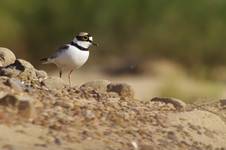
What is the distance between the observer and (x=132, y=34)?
26656 millimetres

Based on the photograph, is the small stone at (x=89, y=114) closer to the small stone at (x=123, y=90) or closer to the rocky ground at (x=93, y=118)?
the rocky ground at (x=93, y=118)

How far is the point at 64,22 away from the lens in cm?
2617

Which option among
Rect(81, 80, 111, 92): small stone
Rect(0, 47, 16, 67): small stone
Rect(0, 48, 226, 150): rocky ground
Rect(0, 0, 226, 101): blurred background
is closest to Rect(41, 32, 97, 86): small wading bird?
Rect(0, 47, 16, 67): small stone

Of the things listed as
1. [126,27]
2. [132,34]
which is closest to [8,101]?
[132,34]

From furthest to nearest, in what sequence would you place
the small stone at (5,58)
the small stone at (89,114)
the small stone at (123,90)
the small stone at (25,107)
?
the small stone at (5,58) < the small stone at (123,90) < the small stone at (89,114) < the small stone at (25,107)

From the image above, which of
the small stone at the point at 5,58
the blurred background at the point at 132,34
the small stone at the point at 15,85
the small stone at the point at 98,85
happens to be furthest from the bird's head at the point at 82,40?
the blurred background at the point at 132,34

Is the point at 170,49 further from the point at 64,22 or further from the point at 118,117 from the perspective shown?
the point at 118,117

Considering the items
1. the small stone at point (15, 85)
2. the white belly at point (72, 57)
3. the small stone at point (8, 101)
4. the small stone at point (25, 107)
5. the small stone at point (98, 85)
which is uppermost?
the white belly at point (72, 57)

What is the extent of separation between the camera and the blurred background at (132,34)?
25906 mm

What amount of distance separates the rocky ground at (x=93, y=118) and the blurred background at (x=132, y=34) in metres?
15.1

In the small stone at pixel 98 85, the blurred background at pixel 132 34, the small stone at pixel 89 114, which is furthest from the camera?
the blurred background at pixel 132 34

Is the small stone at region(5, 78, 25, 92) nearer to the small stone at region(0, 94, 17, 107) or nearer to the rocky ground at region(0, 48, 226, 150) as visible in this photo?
the rocky ground at region(0, 48, 226, 150)

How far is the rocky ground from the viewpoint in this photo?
7.61m

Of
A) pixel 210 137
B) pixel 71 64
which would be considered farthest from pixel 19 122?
pixel 71 64
